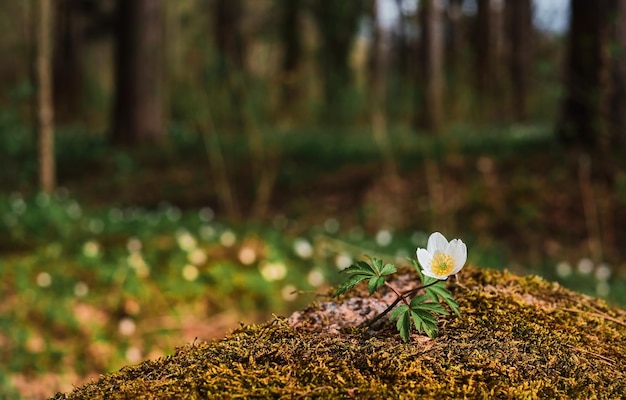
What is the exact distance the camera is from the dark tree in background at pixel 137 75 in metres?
11.8

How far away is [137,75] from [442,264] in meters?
11.3

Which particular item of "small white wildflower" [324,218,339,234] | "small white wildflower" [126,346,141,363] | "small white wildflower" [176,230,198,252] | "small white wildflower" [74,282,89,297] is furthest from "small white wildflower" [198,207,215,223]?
"small white wildflower" [126,346,141,363]

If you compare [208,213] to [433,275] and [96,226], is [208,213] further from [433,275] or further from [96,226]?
[433,275]

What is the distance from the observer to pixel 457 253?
135 cm

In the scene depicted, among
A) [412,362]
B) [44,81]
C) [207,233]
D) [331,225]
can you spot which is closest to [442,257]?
[412,362]

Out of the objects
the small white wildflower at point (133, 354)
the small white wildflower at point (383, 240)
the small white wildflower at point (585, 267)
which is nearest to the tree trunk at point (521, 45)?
the small white wildflower at point (585, 267)

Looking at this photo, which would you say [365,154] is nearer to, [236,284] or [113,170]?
[113,170]

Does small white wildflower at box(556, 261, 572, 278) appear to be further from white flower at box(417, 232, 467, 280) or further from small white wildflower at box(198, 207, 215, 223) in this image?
white flower at box(417, 232, 467, 280)

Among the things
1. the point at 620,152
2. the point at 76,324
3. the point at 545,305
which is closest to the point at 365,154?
the point at 620,152

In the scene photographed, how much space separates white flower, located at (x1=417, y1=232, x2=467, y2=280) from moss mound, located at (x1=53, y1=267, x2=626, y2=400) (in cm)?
13

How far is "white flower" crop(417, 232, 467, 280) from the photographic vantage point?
132cm

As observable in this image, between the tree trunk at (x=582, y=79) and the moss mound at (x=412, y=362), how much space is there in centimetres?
619

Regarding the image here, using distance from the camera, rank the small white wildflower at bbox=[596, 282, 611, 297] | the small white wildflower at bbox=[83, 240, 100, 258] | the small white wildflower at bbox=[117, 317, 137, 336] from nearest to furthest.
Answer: the small white wildflower at bbox=[117, 317, 137, 336]
the small white wildflower at bbox=[596, 282, 611, 297]
the small white wildflower at bbox=[83, 240, 100, 258]

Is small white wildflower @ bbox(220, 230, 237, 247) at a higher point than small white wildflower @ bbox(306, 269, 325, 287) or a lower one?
higher
